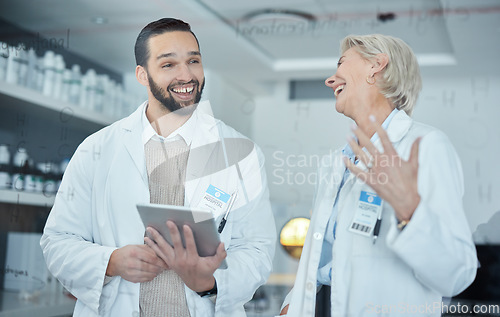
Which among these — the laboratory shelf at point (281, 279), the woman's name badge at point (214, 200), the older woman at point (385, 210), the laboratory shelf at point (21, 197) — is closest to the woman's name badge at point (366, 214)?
the older woman at point (385, 210)

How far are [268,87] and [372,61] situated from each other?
0.57 metres

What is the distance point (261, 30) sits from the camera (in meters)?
2.18

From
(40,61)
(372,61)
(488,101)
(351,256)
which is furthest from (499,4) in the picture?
(40,61)

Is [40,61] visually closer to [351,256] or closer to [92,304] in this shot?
[92,304]

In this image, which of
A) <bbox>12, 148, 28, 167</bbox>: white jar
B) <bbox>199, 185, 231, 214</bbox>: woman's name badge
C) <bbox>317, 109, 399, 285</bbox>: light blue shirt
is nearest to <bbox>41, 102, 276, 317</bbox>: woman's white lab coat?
<bbox>199, 185, 231, 214</bbox>: woman's name badge

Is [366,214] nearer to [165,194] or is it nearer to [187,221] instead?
[187,221]

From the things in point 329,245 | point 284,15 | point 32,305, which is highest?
point 284,15

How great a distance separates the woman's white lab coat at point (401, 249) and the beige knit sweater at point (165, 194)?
38cm

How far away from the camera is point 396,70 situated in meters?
1.61

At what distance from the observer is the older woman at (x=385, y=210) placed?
4.25 ft

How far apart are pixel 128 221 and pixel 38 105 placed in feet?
3.15

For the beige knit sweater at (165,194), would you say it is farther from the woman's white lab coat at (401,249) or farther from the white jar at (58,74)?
the white jar at (58,74)

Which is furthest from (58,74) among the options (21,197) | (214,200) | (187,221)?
(187,221)

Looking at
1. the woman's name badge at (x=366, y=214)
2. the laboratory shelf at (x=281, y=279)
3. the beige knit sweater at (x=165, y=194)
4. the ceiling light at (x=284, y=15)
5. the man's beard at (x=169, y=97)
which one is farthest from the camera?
the ceiling light at (x=284, y=15)
